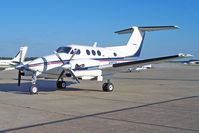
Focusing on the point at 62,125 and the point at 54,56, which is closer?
the point at 62,125

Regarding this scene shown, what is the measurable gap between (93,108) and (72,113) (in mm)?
1225

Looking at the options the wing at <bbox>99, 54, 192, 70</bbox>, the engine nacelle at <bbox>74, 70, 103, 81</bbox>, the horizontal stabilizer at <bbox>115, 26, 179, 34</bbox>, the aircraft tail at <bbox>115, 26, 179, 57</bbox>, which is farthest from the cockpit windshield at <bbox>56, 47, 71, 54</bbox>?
the horizontal stabilizer at <bbox>115, 26, 179, 34</bbox>

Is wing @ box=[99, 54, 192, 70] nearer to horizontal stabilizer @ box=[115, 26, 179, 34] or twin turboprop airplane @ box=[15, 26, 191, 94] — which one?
twin turboprop airplane @ box=[15, 26, 191, 94]

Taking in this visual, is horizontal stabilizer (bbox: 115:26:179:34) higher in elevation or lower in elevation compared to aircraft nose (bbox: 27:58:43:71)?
higher

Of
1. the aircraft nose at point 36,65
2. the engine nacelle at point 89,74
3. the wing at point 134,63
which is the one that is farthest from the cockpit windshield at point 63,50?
the wing at point 134,63

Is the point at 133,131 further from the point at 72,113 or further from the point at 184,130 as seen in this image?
the point at 72,113

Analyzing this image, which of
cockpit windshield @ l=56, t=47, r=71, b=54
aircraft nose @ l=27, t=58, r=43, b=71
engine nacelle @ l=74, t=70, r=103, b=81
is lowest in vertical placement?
engine nacelle @ l=74, t=70, r=103, b=81

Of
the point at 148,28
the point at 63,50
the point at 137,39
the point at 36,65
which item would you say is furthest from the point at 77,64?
the point at 148,28

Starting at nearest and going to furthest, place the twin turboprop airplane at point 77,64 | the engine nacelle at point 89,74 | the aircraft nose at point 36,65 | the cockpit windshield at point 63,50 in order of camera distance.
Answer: the aircraft nose at point 36,65, the twin turboprop airplane at point 77,64, the engine nacelle at point 89,74, the cockpit windshield at point 63,50

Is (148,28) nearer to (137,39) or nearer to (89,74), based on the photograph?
(137,39)

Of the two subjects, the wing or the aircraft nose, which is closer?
the aircraft nose

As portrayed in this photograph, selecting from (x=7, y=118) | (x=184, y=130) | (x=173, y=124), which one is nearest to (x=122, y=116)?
(x=173, y=124)

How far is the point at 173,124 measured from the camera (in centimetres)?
672

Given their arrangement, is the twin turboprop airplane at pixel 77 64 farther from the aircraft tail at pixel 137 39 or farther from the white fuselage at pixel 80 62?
the aircraft tail at pixel 137 39
